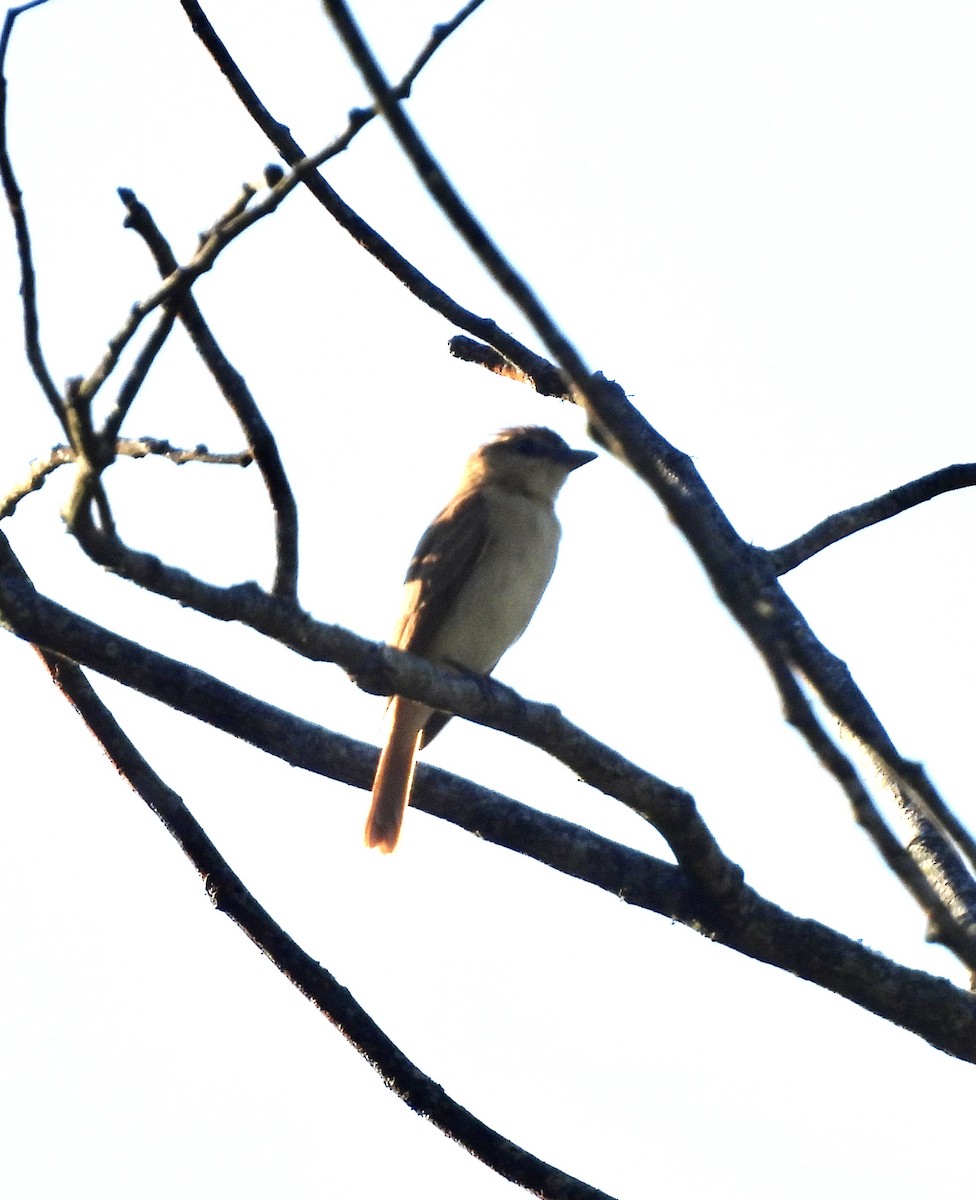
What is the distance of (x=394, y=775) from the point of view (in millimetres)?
5016

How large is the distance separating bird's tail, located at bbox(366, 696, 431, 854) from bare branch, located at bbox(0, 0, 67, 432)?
220 cm

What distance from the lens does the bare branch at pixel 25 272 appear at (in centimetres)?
265

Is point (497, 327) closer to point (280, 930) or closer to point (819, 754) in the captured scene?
point (280, 930)

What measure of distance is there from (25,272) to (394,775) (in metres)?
2.62

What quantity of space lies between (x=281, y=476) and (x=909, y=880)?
5.29 feet

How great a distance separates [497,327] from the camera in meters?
5.66

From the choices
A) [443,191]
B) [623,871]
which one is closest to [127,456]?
[623,871]

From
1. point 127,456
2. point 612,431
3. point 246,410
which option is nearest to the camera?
point 612,431

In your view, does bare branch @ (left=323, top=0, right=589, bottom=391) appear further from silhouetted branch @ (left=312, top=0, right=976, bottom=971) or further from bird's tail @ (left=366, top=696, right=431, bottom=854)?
bird's tail @ (left=366, top=696, right=431, bottom=854)

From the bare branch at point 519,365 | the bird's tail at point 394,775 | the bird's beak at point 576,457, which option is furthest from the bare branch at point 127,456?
the bird's beak at point 576,457

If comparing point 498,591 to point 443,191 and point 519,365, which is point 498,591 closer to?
point 519,365

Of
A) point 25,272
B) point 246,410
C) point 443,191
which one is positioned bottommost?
point 443,191

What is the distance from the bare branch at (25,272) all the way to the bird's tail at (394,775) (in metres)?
2.20

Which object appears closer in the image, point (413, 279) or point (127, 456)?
point (127, 456)
